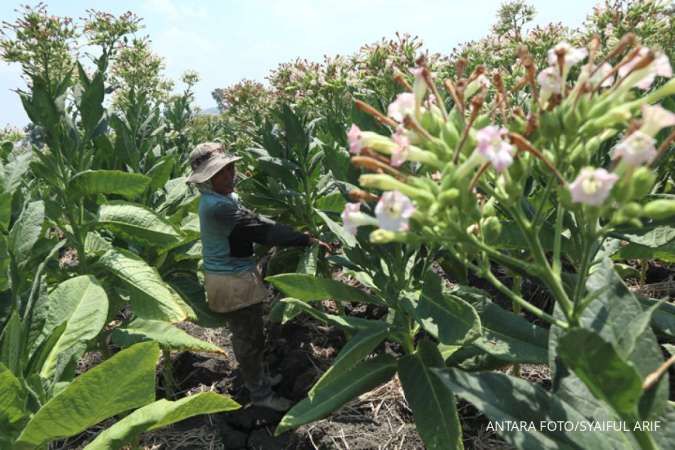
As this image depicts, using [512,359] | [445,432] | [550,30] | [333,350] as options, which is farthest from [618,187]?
[550,30]

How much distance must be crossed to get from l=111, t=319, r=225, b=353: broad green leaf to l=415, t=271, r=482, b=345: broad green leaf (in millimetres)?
1238

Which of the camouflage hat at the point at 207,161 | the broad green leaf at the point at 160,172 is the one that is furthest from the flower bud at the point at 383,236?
the broad green leaf at the point at 160,172

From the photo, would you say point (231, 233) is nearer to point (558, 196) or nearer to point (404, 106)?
point (404, 106)

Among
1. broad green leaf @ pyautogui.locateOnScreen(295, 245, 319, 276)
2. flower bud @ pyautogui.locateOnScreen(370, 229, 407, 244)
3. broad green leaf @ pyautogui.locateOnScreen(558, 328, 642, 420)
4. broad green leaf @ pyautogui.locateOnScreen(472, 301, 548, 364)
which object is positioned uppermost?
flower bud @ pyautogui.locateOnScreen(370, 229, 407, 244)

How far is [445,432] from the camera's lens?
1829 millimetres

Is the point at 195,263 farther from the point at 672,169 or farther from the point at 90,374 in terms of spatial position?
the point at 672,169

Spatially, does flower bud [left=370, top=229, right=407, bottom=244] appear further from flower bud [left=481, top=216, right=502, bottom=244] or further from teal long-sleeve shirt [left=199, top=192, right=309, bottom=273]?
teal long-sleeve shirt [left=199, top=192, right=309, bottom=273]

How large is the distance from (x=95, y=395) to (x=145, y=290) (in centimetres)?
134

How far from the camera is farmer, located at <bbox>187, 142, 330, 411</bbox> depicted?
2.90m

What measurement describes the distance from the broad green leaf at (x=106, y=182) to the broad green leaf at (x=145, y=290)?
0.34 metres

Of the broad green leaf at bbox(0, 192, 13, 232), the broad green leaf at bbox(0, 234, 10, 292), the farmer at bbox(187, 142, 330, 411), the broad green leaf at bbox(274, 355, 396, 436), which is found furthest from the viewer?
the farmer at bbox(187, 142, 330, 411)

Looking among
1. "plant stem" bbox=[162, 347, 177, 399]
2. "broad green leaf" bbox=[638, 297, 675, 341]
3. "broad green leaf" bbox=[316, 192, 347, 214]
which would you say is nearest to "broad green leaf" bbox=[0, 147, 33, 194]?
"plant stem" bbox=[162, 347, 177, 399]

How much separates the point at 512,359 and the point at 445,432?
347mm

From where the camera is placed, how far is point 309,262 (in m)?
3.09
